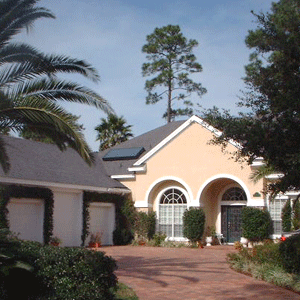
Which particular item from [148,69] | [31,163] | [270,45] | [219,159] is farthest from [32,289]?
[148,69]

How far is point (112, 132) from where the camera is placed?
44094 mm

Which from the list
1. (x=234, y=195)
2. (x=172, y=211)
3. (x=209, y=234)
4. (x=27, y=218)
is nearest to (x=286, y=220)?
(x=234, y=195)

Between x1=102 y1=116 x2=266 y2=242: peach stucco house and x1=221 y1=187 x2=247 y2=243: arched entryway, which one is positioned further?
x1=221 y1=187 x2=247 y2=243: arched entryway

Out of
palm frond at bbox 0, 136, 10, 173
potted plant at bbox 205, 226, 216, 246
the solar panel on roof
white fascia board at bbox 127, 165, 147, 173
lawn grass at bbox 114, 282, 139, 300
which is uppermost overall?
the solar panel on roof

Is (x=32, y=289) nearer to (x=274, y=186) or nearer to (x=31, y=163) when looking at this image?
(x=274, y=186)

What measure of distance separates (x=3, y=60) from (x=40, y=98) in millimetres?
1235

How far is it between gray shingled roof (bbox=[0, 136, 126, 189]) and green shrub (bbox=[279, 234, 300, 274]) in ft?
41.0

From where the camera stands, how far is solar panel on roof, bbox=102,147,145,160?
3035 cm

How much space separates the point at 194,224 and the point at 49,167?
7.72 meters

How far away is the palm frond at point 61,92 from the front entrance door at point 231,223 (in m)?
17.0

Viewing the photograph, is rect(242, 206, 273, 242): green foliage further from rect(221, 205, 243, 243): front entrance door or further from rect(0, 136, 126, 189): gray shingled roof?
rect(0, 136, 126, 189): gray shingled roof

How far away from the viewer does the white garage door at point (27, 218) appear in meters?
22.8

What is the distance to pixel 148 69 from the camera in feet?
157

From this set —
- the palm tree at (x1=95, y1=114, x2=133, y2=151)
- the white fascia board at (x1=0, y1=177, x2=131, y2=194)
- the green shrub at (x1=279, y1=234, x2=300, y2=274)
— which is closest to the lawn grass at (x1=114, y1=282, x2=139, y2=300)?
the green shrub at (x1=279, y1=234, x2=300, y2=274)
